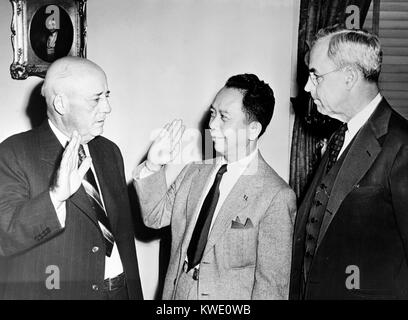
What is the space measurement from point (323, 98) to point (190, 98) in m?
1.35

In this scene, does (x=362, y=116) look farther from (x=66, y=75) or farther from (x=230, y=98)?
(x=66, y=75)

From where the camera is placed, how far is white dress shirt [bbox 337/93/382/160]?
2.13m

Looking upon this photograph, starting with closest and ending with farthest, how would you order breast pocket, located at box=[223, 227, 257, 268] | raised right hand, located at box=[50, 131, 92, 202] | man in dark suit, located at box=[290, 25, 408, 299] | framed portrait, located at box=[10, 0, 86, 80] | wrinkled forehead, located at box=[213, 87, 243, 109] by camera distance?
raised right hand, located at box=[50, 131, 92, 202], man in dark suit, located at box=[290, 25, 408, 299], breast pocket, located at box=[223, 227, 257, 268], wrinkled forehead, located at box=[213, 87, 243, 109], framed portrait, located at box=[10, 0, 86, 80]

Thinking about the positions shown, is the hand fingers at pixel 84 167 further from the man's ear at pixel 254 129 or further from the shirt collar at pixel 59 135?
the man's ear at pixel 254 129

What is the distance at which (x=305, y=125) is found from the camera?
11.2ft

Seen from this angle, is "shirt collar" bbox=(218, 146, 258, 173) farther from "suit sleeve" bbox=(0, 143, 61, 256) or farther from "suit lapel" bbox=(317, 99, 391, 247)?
"suit sleeve" bbox=(0, 143, 61, 256)

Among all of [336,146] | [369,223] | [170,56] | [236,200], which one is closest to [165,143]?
[236,200]

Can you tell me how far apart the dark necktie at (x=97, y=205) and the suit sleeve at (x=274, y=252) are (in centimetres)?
64

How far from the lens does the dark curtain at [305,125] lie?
10.9 feet

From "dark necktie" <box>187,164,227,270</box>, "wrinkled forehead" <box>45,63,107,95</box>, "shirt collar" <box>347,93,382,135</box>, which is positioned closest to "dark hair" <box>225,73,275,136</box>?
"dark necktie" <box>187,164,227,270</box>

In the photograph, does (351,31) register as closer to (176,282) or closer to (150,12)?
(176,282)

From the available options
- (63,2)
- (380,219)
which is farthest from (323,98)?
(63,2)

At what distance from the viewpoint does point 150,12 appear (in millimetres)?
3340

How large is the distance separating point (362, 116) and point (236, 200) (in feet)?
2.11
